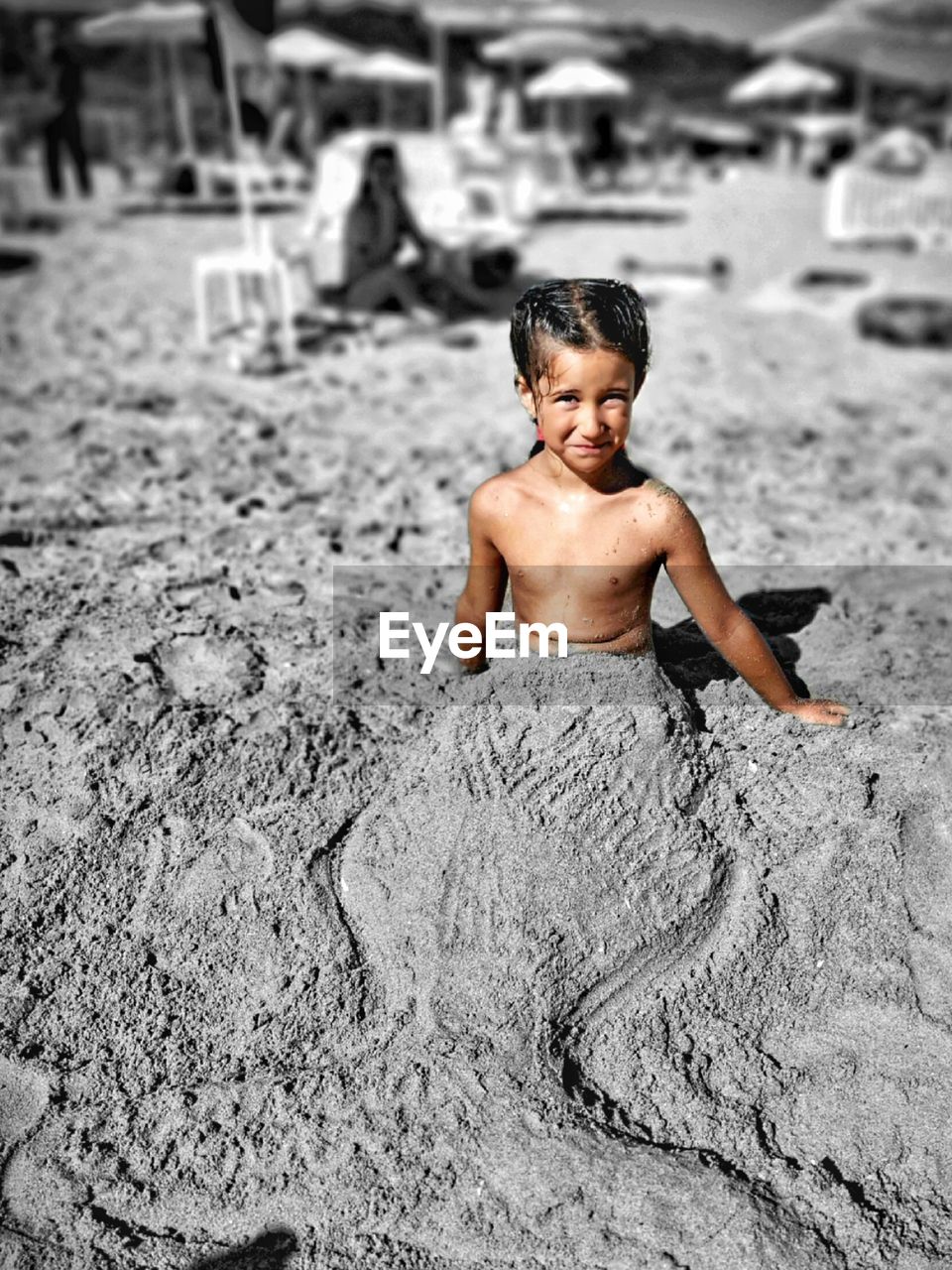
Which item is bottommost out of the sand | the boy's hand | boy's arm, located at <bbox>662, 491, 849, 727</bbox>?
the sand

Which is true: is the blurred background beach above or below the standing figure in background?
below

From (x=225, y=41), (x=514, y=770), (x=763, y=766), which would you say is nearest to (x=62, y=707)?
(x=514, y=770)

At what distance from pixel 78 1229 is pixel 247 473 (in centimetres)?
313

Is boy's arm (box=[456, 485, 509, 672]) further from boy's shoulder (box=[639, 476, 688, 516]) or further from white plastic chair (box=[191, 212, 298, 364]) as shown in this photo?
white plastic chair (box=[191, 212, 298, 364])

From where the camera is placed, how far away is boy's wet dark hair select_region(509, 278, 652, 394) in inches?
78.5

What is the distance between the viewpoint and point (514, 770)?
2264 millimetres

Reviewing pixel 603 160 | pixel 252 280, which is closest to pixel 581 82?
pixel 603 160

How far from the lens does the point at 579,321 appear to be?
1.99 meters

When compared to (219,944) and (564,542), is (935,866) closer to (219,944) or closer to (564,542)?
(564,542)

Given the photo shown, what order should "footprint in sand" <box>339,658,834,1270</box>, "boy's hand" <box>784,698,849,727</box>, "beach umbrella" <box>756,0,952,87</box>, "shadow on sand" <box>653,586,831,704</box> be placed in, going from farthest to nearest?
"beach umbrella" <box>756,0,952,87</box> < "shadow on sand" <box>653,586,831,704</box> < "boy's hand" <box>784,698,849,727</box> < "footprint in sand" <box>339,658,834,1270</box>

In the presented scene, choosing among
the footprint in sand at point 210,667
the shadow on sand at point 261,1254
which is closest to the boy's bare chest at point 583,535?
the footprint in sand at point 210,667

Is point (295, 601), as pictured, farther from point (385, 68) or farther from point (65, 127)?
point (385, 68)
